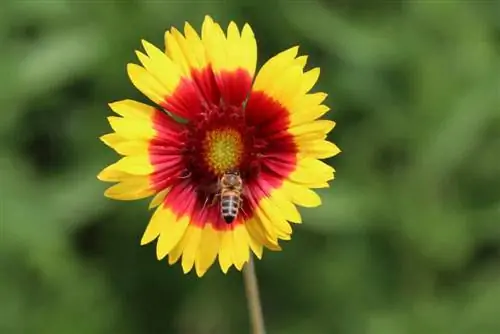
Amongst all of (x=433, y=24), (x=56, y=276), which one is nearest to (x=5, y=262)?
(x=56, y=276)

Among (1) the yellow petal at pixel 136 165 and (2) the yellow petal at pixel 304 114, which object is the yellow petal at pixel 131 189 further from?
(2) the yellow petal at pixel 304 114

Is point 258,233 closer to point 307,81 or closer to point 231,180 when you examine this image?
point 231,180

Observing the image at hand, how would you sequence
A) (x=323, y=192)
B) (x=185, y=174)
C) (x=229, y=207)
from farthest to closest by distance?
(x=323, y=192), (x=185, y=174), (x=229, y=207)

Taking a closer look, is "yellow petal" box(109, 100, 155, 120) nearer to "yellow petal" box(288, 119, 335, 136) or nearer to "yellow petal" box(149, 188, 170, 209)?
"yellow petal" box(149, 188, 170, 209)

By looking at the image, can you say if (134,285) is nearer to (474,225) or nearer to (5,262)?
(5,262)

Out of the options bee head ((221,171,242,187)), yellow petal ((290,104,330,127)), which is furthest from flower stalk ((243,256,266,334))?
yellow petal ((290,104,330,127))

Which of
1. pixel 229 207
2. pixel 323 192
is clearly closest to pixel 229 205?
pixel 229 207

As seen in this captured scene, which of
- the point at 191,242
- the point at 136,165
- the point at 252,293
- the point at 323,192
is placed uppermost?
the point at 323,192
